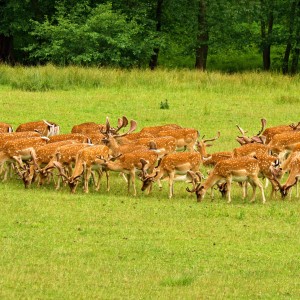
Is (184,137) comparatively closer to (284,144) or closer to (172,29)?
(284,144)

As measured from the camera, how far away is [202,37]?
149ft

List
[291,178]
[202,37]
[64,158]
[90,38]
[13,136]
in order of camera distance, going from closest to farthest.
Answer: [291,178] < [64,158] < [13,136] < [90,38] < [202,37]

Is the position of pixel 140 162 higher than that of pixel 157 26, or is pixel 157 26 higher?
pixel 157 26

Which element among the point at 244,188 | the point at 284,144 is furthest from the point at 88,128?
the point at 244,188

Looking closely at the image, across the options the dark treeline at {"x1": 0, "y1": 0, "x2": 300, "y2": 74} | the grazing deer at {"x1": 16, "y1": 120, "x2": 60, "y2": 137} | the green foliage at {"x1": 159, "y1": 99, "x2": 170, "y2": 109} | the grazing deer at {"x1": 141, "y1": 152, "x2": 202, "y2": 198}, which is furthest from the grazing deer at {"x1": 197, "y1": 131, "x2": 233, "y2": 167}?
the dark treeline at {"x1": 0, "y1": 0, "x2": 300, "y2": 74}

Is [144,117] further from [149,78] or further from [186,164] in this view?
[186,164]

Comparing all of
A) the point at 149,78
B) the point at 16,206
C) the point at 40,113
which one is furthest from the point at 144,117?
the point at 16,206

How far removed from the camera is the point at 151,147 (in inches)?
677

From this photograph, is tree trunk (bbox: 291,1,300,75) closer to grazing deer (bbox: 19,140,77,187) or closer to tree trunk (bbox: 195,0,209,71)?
tree trunk (bbox: 195,0,209,71)

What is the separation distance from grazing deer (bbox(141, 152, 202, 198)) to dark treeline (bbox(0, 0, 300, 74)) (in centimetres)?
2324

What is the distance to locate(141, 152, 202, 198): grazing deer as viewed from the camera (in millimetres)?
16312

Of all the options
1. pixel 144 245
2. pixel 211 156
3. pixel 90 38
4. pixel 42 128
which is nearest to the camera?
pixel 144 245

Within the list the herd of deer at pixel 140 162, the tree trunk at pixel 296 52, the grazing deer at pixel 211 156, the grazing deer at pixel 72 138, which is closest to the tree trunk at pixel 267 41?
the tree trunk at pixel 296 52

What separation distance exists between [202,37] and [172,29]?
258cm
